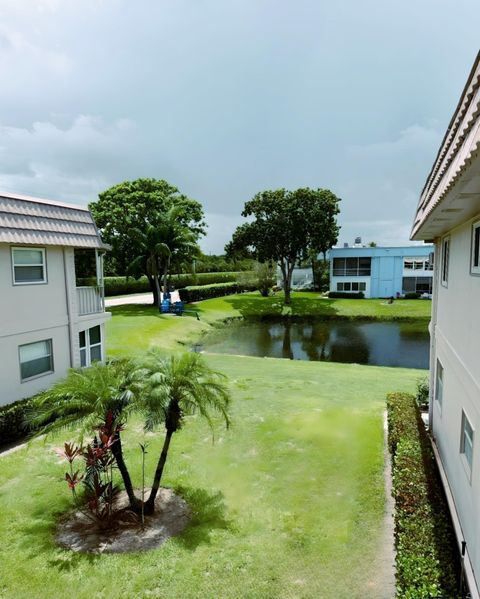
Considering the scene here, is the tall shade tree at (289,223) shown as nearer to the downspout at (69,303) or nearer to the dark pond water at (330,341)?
the dark pond water at (330,341)

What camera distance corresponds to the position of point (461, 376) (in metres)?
6.55

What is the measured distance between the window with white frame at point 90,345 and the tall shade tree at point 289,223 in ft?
93.4

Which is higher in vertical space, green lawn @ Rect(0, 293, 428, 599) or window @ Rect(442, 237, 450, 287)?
window @ Rect(442, 237, 450, 287)

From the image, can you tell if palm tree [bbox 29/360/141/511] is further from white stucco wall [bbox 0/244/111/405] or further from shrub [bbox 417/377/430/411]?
shrub [bbox 417/377/430/411]

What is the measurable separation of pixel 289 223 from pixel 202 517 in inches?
1426

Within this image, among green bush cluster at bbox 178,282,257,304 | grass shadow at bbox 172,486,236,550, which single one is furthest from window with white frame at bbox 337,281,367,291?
grass shadow at bbox 172,486,236,550

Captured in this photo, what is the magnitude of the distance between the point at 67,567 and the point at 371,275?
48964 mm

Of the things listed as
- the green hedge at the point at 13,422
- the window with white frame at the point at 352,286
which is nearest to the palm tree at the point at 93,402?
the green hedge at the point at 13,422

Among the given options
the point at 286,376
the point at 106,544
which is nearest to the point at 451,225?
the point at 106,544

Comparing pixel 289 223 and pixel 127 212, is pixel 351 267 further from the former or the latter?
pixel 127 212

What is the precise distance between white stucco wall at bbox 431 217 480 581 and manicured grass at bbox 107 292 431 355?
16.9 meters

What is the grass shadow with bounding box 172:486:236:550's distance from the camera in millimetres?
6891

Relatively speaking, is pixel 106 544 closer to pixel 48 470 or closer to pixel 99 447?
pixel 99 447

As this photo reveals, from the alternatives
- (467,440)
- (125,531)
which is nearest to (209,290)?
(125,531)
